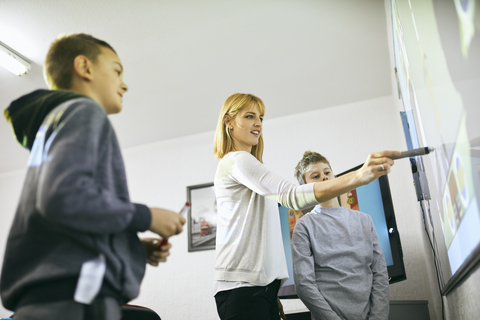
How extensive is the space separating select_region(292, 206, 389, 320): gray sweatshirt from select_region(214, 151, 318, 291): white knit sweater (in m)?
0.36

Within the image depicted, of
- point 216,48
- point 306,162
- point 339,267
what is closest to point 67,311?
point 339,267

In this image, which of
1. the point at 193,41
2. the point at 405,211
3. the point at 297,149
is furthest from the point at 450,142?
the point at 297,149

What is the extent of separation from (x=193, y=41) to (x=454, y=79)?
2068 millimetres

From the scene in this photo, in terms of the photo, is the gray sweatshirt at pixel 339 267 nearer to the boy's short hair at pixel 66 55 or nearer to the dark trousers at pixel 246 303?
the dark trousers at pixel 246 303

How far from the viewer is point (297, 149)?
136 inches

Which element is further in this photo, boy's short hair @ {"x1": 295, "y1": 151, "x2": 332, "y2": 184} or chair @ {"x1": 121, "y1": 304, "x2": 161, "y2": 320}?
boy's short hair @ {"x1": 295, "y1": 151, "x2": 332, "y2": 184}

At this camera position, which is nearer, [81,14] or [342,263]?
[342,263]

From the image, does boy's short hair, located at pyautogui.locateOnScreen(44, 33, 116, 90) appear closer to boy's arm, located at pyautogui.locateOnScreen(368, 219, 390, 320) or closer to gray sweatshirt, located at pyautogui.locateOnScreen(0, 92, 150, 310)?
gray sweatshirt, located at pyautogui.locateOnScreen(0, 92, 150, 310)

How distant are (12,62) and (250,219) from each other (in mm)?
2240

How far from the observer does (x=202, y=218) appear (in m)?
3.55

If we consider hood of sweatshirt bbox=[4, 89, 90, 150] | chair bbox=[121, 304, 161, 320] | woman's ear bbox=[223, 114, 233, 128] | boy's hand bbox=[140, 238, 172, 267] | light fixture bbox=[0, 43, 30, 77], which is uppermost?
light fixture bbox=[0, 43, 30, 77]

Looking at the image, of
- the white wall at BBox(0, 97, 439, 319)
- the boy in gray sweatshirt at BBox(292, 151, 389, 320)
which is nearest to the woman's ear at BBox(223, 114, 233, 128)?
the boy in gray sweatshirt at BBox(292, 151, 389, 320)

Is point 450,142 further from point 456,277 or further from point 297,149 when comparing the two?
point 297,149

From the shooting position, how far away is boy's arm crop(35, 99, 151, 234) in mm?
628
